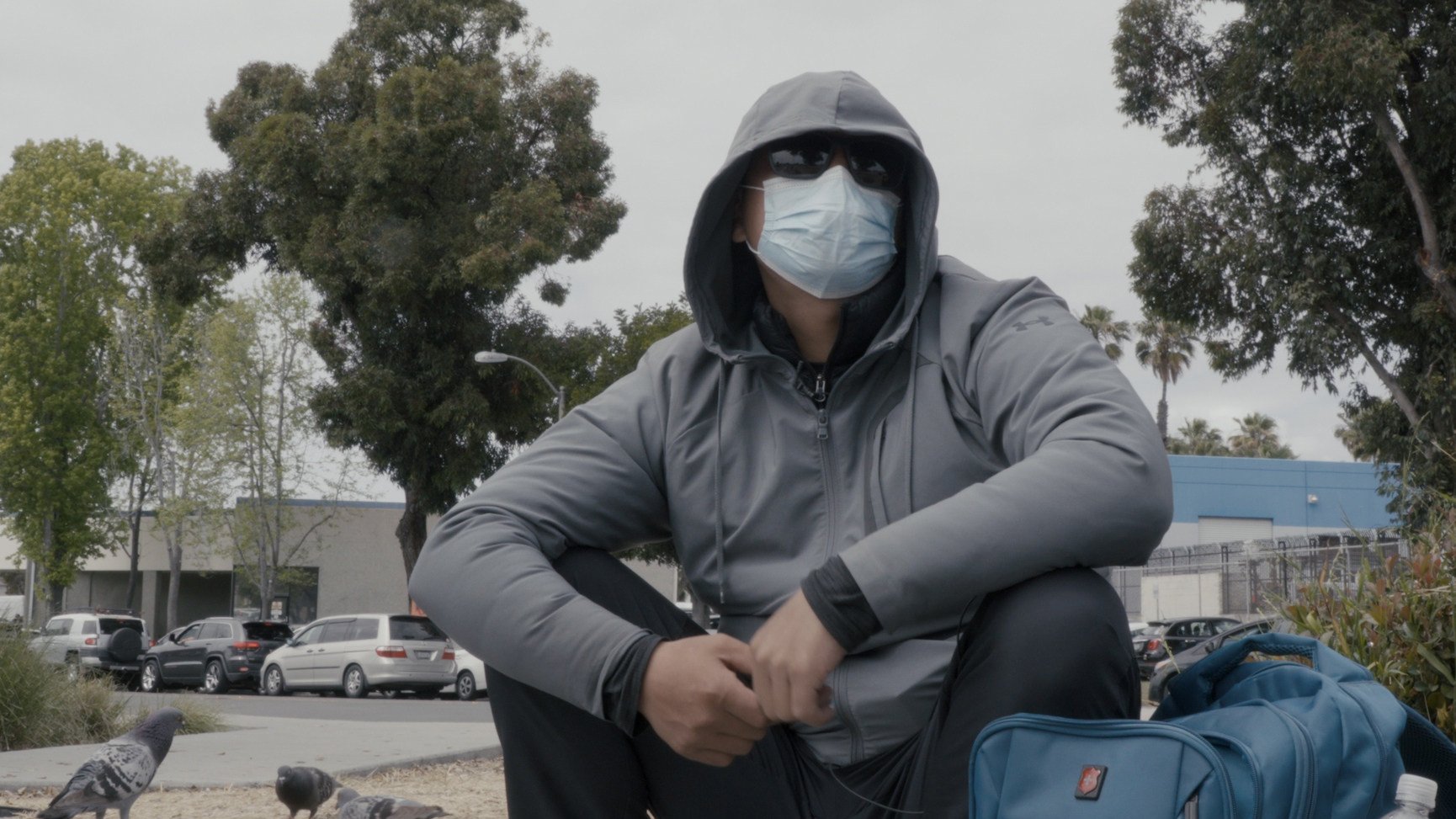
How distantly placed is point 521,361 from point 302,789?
18.0 m

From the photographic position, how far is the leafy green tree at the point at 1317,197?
56.3 ft

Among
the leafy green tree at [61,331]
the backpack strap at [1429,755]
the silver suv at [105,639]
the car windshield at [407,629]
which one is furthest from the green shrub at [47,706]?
the leafy green tree at [61,331]

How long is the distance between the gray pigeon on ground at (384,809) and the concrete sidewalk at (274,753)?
2.32 metres

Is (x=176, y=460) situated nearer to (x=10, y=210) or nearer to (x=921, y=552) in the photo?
(x=10, y=210)

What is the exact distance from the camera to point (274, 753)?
9.02 metres

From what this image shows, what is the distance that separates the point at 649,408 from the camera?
2281 millimetres

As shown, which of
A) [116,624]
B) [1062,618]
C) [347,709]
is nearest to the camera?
[1062,618]

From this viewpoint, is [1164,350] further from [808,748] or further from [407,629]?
[808,748]

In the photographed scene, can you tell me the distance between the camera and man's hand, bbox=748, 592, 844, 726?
66.2 inches

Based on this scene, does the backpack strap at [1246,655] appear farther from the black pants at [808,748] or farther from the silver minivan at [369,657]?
the silver minivan at [369,657]

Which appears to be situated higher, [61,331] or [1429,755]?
[61,331]

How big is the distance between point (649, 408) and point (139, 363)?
40639 mm

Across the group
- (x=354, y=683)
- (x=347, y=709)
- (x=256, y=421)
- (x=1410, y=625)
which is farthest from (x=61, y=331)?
(x=1410, y=625)

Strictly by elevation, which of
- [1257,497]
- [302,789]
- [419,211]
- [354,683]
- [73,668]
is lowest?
[354,683]
